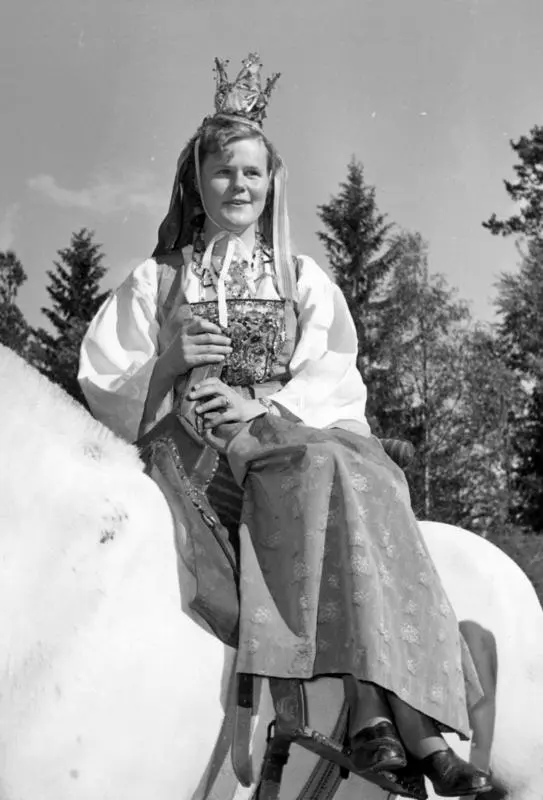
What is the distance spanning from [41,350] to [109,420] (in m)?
30.1

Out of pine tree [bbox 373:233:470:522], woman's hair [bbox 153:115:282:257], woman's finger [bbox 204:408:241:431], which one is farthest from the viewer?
pine tree [bbox 373:233:470:522]

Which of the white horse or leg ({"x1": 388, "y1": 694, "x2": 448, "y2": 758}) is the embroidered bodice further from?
leg ({"x1": 388, "y1": 694, "x2": 448, "y2": 758})

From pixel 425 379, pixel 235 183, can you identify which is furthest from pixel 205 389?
pixel 425 379

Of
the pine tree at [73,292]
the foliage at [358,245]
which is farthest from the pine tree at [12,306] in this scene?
the foliage at [358,245]

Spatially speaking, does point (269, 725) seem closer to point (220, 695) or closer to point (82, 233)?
point (220, 695)

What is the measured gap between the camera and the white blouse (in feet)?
9.77

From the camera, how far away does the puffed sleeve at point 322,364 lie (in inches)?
121

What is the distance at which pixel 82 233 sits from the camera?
40438 millimetres

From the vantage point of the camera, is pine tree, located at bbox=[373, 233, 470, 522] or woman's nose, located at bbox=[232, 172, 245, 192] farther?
pine tree, located at bbox=[373, 233, 470, 522]

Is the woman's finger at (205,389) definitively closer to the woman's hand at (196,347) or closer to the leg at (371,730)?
the woman's hand at (196,347)

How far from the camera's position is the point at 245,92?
11.5 ft

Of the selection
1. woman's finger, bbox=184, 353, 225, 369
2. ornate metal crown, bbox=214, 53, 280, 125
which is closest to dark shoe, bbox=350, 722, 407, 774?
woman's finger, bbox=184, 353, 225, 369

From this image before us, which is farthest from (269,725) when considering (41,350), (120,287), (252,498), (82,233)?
(82,233)

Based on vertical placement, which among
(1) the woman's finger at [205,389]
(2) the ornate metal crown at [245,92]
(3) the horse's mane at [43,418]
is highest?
(2) the ornate metal crown at [245,92]
